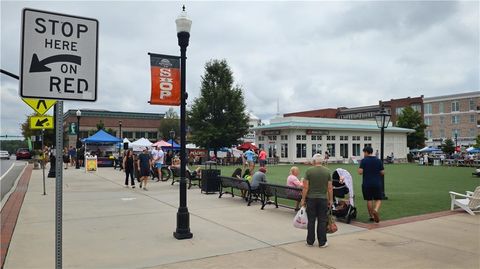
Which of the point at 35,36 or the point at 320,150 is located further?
the point at 320,150

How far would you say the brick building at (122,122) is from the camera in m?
97.8

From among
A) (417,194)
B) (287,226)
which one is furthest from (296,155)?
(287,226)

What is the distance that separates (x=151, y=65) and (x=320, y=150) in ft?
143

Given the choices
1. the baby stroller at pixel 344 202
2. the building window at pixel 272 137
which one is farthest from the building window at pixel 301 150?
the baby stroller at pixel 344 202

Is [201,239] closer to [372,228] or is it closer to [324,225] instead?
[324,225]

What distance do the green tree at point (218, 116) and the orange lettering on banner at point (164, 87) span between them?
3819cm

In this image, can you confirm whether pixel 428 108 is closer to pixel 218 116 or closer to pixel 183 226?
pixel 218 116

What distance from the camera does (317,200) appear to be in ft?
23.1

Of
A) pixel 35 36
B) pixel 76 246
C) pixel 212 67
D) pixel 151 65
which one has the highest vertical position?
pixel 212 67

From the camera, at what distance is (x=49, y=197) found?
13695 mm

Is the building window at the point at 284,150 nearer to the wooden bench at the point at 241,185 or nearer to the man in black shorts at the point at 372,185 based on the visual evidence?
the wooden bench at the point at 241,185

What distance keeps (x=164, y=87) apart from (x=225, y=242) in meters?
3.57

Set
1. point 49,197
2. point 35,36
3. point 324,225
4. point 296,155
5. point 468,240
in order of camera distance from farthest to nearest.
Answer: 1. point 296,155
2. point 49,197
3. point 468,240
4. point 324,225
5. point 35,36

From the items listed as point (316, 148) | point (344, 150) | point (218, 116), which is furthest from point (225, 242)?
point (344, 150)
